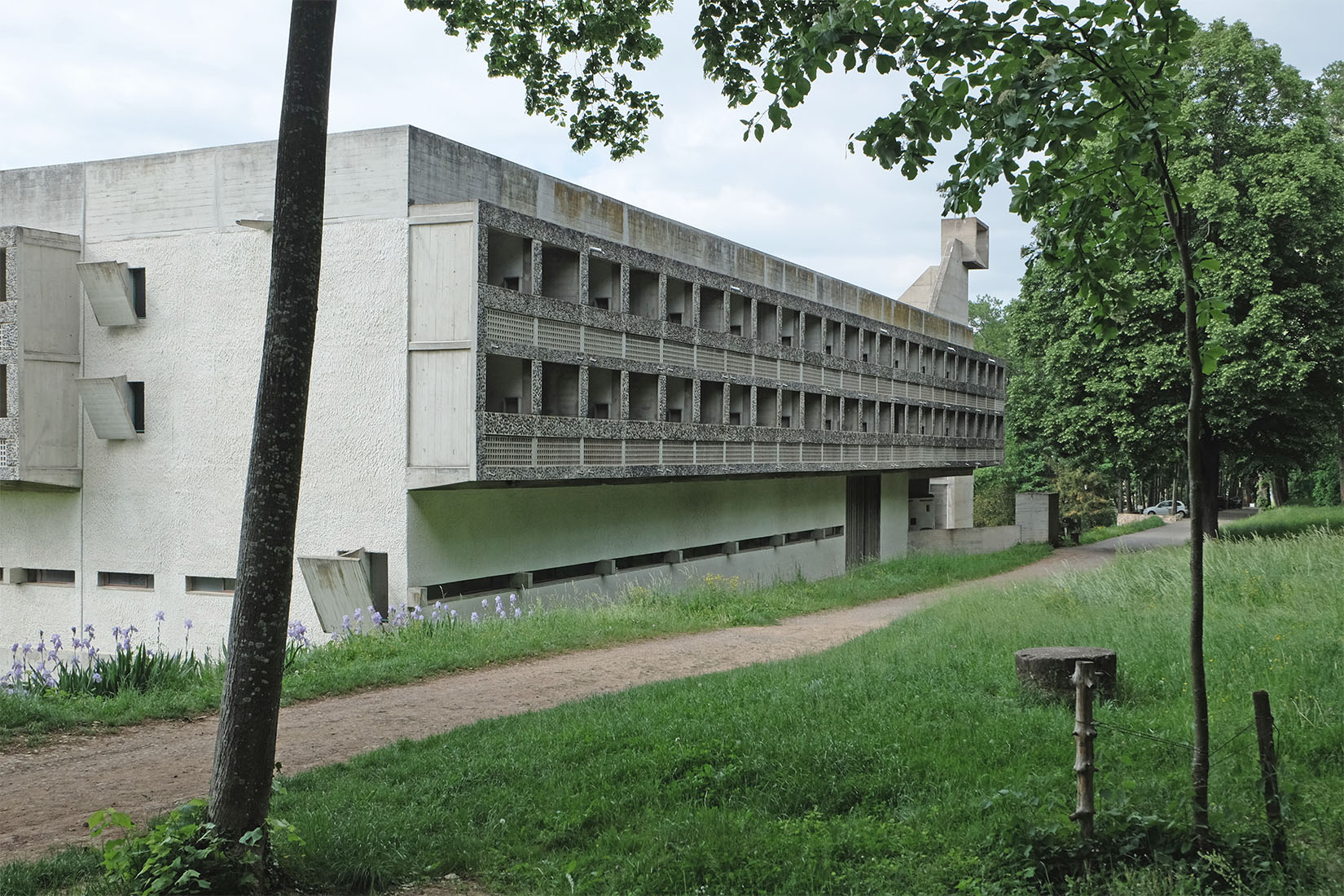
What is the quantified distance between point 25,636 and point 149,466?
4070 millimetres

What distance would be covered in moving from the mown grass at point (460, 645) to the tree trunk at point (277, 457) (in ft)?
16.9

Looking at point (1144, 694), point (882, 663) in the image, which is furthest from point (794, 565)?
point (1144, 694)

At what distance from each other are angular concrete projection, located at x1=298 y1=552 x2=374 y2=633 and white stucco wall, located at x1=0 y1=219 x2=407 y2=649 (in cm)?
60

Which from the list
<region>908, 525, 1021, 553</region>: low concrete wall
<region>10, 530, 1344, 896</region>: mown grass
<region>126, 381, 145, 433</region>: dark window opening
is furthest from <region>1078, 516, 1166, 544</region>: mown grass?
<region>10, 530, 1344, 896</region>: mown grass

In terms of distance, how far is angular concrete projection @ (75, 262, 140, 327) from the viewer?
19219 millimetres

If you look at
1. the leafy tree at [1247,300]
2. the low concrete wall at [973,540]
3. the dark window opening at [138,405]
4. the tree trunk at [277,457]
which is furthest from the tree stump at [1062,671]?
the low concrete wall at [973,540]

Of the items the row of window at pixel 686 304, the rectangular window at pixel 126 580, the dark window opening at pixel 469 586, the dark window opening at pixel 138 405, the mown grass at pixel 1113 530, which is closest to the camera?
the dark window opening at pixel 469 586

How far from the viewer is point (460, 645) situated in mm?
14227

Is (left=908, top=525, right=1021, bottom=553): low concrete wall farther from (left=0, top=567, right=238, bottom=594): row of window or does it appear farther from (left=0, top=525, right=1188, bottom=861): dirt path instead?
(left=0, top=567, right=238, bottom=594): row of window

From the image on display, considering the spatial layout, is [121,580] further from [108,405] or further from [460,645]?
[460,645]

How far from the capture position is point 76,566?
19906 millimetres

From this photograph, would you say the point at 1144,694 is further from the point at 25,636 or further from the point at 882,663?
the point at 25,636

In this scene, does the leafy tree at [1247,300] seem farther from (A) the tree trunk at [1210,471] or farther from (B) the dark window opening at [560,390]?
(B) the dark window opening at [560,390]

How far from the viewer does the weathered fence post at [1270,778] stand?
548 cm
